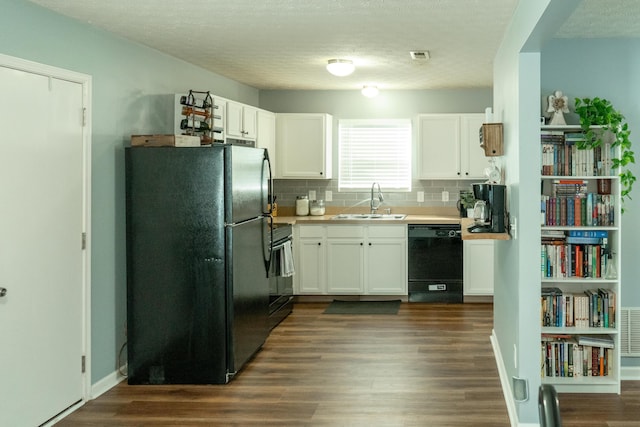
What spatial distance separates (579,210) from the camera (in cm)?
459

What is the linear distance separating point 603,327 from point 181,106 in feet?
11.3

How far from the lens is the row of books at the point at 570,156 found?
4.55 meters

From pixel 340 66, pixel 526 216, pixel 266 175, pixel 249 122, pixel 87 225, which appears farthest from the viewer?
pixel 249 122

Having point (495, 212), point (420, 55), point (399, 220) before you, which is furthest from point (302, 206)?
point (495, 212)

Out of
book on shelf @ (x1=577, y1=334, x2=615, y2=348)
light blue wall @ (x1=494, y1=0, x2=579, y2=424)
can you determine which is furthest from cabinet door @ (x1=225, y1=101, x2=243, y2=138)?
book on shelf @ (x1=577, y1=334, x2=615, y2=348)

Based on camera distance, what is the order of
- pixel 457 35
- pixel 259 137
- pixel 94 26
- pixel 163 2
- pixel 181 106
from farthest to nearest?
pixel 259 137 < pixel 181 106 < pixel 457 35 < pixel 94 26 < pixel 163 2

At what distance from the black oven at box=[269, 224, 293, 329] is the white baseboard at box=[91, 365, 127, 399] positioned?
165cm

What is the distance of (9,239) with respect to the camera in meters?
3.68

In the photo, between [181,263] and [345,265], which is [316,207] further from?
[181,263]

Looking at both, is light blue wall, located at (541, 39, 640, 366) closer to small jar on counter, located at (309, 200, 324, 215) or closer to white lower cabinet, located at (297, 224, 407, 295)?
white lower cabinet, located at (297, 224, 407, 295)

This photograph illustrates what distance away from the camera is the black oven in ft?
20.8

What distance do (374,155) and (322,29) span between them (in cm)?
370

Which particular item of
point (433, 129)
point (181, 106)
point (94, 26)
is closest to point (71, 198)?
point (94, 26)

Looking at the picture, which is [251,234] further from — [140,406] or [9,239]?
[9,239]
